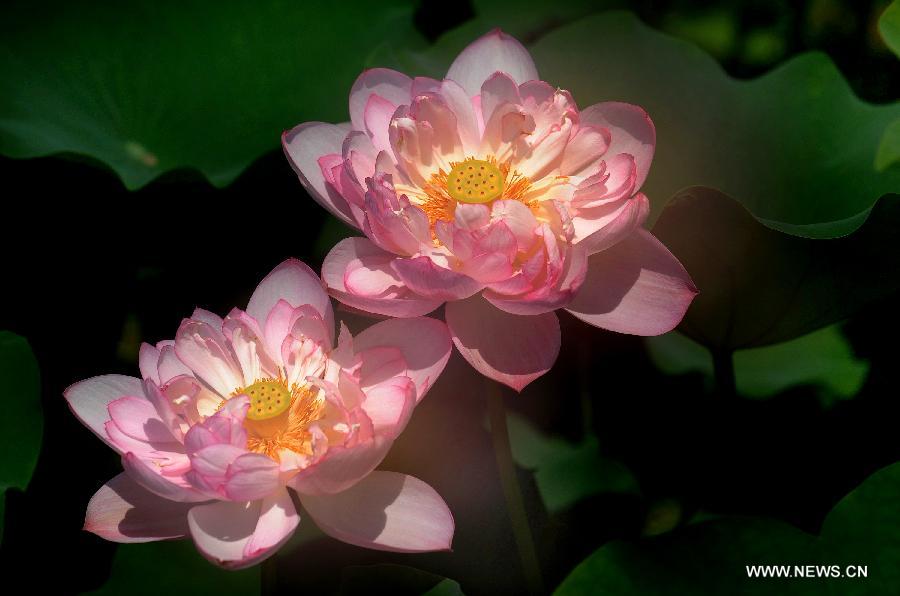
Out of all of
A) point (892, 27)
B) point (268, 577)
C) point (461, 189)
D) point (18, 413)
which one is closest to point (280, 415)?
point (268, 577)

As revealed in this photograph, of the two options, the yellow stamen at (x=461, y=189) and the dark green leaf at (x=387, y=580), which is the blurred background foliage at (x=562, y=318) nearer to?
the dark green leaf at (x=387, y=580)

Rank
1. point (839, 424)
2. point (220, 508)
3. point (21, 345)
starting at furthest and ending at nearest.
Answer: point (839, 424) < point (21, 345) < point (220, 508)

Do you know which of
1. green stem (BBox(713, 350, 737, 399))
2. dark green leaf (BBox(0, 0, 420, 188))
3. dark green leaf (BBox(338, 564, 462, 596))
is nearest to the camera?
dark green leaf (BBox(338, 564, 462, 596))

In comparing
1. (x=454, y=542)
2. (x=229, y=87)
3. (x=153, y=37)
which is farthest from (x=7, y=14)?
(x=454, y=542)

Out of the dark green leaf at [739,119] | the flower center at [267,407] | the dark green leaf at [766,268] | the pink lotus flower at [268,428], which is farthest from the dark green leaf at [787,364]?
the flower center at [267,407]

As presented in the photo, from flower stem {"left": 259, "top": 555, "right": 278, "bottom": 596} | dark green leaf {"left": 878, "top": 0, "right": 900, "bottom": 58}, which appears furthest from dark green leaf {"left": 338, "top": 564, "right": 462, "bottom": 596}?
dark green leaf {"left": 878, "top": 0, "right": 900, "bottom": 58}

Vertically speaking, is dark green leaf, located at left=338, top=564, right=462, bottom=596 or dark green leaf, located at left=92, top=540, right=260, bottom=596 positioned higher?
dark green leaf, located at left=92, top=540, right=260, bottom=596

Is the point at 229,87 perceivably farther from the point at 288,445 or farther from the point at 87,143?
the point at 288,445

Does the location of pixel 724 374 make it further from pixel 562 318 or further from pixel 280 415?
pixel 280 415

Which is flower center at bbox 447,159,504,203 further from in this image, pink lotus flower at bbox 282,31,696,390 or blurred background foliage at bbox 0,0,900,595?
blurred background foliage at bbox 0,0,900,595
